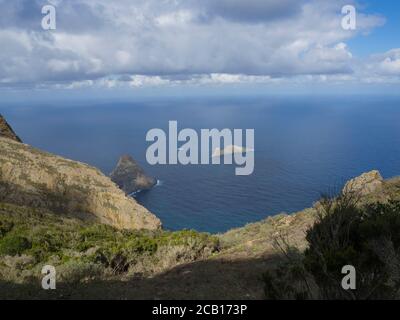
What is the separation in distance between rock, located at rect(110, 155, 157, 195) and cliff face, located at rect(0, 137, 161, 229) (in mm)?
64883

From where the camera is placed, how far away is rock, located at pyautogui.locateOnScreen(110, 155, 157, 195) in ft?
356

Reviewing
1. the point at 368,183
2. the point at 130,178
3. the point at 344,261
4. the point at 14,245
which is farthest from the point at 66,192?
the point at 130,178

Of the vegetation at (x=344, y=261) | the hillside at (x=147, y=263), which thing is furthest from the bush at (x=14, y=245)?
the vegetation at (x=344, y=261)

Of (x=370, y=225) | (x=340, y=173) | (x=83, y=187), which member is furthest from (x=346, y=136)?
(x=370, y=225)

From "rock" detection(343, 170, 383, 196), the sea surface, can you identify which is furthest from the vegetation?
the sea surface

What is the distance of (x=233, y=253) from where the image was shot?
14.4 m

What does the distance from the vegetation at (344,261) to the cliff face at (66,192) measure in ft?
102

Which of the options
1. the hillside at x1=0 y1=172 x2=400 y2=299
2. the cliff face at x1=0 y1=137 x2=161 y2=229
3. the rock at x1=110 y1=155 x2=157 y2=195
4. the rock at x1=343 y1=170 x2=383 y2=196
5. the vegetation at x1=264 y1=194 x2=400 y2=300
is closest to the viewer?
the vegetation at x1=264 y1=194 x2=400 y2=300

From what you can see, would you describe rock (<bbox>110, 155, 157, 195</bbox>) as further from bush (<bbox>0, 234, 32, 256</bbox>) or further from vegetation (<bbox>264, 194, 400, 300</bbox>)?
vegetation (<bbox>264, 194, 400, 300</bbox>)

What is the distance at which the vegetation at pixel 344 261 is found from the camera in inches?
289

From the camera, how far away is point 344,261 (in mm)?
7379

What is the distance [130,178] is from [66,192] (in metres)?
71.1
